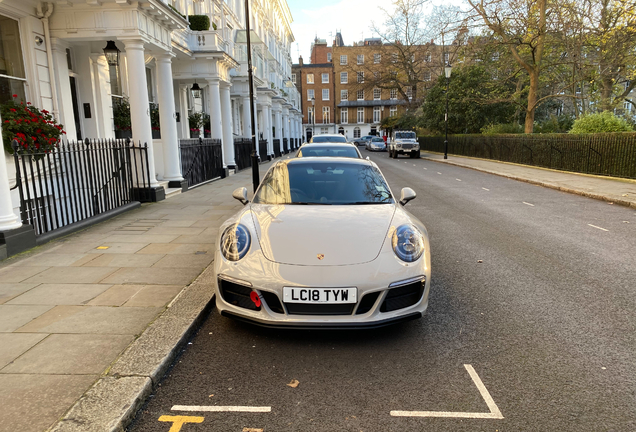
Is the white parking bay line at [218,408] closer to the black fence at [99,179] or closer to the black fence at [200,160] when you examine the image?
the black fence at [99,179]

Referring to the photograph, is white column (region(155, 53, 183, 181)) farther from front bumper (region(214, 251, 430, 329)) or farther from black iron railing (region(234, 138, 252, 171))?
front bumper (region(214, 251, 430, 329))

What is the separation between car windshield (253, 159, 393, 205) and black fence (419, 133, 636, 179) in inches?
521

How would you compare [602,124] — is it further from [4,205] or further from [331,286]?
[4,205]

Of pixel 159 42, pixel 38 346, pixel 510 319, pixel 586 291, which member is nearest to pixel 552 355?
pixel 510 319

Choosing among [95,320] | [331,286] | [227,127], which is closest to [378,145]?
[227,127]

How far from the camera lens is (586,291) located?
4.66 m

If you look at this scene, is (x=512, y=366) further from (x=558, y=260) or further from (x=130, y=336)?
(x=558, y=260)

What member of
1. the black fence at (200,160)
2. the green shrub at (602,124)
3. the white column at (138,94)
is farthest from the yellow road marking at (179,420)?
the green shrub at (602,124)

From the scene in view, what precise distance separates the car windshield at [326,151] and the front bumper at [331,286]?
637cm

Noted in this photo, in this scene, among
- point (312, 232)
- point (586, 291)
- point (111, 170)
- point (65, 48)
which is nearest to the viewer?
→ point (312, 232)

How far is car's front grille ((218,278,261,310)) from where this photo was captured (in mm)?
3408

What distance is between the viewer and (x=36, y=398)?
2621 mm

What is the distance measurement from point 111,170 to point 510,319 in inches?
326

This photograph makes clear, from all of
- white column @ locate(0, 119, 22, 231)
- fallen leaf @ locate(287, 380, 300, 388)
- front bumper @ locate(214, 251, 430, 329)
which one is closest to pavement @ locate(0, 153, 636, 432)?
white column @ locate(0, 119, 22, 231)
